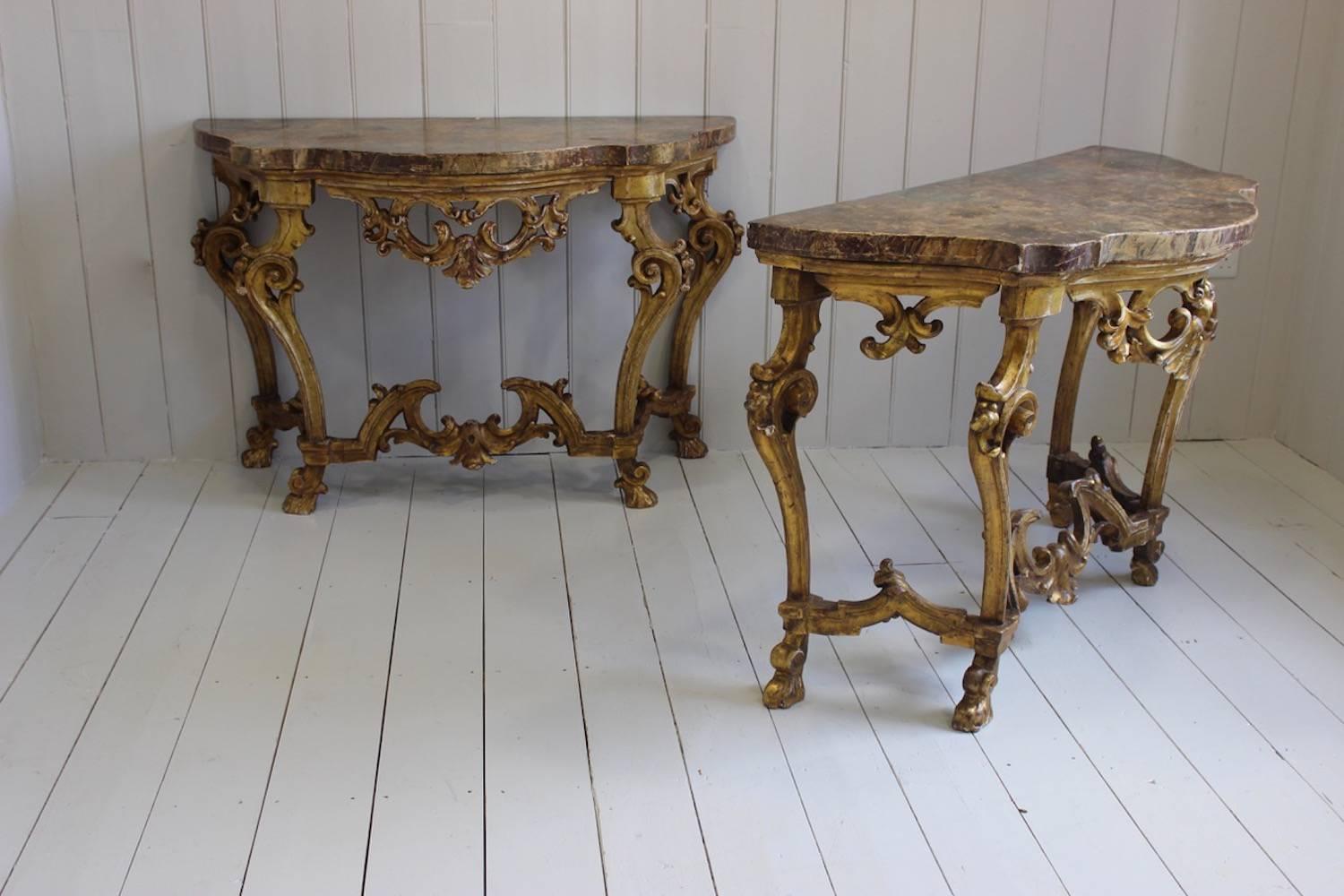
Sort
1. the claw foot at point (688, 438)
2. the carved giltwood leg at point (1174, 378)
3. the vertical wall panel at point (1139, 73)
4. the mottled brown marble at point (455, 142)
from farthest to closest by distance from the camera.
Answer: the claw foot at point (688, 438)
the vertical wall panel at point (1139, 73)
the mottled brown marble at point (455, 142)
the carved giltwood leg at point (1174, 378)

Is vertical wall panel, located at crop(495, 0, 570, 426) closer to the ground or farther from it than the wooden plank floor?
farther from it

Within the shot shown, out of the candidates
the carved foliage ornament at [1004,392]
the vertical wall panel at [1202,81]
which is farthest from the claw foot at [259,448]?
the vertical wall panel at [1202,81]

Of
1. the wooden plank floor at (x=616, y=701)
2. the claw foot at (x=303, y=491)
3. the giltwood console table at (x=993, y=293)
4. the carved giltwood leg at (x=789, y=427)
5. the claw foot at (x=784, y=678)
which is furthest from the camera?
the claw foot at (x=303, y=491)

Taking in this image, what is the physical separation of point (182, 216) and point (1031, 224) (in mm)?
1896

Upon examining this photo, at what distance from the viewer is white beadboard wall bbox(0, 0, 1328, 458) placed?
3.04 meters

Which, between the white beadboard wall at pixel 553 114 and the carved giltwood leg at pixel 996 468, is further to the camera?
the white beadboard wall at pixel 553 114

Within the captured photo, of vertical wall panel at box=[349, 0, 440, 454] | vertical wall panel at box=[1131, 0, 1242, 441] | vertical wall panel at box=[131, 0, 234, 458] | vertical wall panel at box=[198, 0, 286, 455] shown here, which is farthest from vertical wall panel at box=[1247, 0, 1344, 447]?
vertical wall panel at box=[131, 0, 234, 458]

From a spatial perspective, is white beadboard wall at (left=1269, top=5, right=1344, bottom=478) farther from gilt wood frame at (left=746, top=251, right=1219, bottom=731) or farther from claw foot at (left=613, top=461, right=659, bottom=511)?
claw foot at (left=613, top=461, right=659, bottom=511)

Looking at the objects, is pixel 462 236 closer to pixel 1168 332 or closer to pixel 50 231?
pixel 50 231

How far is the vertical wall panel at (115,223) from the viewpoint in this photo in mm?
2998

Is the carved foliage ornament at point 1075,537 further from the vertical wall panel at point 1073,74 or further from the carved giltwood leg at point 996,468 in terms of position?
the vertical wall panel at point 1073,74

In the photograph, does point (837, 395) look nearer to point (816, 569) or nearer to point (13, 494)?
point (816, 569)

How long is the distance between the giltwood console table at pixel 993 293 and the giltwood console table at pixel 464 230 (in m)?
0.68

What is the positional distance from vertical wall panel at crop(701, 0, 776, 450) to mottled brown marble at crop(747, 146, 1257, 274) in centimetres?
78
